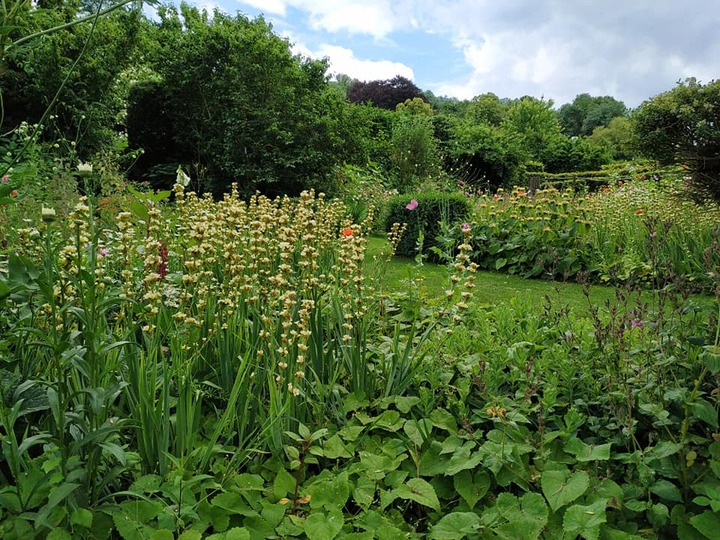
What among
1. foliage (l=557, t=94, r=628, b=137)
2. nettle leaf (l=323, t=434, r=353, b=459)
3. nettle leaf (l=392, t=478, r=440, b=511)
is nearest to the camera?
nettle leaf (l=392, t=478, r=440, b=511)

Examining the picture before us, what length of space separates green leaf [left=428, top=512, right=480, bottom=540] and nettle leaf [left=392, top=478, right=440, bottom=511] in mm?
54

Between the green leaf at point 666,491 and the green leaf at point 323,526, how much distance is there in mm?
972

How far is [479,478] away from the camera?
1.74 metres

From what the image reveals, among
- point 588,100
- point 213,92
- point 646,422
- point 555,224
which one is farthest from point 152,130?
point 588,100

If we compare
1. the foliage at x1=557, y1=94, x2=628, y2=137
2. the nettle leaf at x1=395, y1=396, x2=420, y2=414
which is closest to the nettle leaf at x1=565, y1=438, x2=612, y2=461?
the nettle leaf at x1=395, y1=396, x2=420, y2=414

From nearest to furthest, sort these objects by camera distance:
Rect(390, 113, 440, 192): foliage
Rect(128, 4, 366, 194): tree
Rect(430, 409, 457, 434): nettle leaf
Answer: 1. Rect(430, 409, 457, 434): nettle leaf
2. Rect(128, 4, 366, 194): tree
3. Rect(390, 113, 440, 192): foliage

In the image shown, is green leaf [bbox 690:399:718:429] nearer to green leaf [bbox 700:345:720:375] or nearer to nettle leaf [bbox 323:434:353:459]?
green leaf [bbox 700:345:720:375]

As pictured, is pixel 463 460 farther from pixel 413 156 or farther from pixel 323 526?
pixel 413 156

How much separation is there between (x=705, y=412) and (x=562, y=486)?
0.52 m

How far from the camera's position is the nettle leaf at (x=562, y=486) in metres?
1.51

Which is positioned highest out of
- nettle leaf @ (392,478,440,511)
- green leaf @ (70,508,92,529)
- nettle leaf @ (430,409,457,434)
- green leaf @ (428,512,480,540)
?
green leaf @ (70,508,92,529)

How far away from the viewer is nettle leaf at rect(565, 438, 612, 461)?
1653 millimetres

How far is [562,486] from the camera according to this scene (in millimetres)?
1572

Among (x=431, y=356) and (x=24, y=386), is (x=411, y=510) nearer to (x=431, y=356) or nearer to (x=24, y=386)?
(x=431, y=356)
